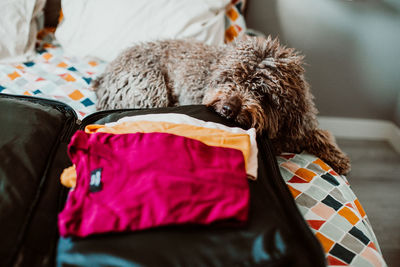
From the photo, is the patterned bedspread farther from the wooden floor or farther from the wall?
the wall

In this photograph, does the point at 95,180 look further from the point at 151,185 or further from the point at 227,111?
the point at 227,111

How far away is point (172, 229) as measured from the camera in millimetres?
640

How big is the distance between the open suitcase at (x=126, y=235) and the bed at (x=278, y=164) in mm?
19

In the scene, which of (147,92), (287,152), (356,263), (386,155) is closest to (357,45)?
(386,155)

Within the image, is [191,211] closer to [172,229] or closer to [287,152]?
[172,229]

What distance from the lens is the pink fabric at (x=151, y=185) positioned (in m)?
0.64

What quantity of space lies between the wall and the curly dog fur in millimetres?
1154

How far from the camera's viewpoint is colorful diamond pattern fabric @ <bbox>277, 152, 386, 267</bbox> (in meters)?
0.84

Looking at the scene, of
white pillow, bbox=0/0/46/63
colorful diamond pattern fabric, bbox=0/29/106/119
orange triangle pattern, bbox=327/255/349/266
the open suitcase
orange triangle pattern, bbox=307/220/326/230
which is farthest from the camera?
white pillow, bbox=0/0/46/63

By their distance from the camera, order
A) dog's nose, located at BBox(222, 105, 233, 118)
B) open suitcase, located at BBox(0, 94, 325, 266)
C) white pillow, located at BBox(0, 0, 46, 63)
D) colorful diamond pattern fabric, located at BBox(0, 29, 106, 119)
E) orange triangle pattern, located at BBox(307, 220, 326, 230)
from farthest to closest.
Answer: white pillow, located at BBox(0, 0, 46, 63)
colorful diamond pattern fabric, located at BBox(0, 29, 106, 119)
dog's nose, located at BBox(222, 105, 233, 118)
orange triangle pattern, located at BBox(307, 220, 326, 230)
open suitcase, located at BBox(0, 94, 325, 266)

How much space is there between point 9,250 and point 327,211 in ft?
2.84

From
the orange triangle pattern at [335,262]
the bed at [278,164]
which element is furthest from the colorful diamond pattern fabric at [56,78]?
the orange triangle pattern at [335,262]

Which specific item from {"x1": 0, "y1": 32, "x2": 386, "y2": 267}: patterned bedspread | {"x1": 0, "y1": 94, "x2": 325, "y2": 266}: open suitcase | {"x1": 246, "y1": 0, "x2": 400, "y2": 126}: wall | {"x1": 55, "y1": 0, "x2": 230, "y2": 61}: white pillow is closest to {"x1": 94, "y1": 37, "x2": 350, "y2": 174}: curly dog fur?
{"x1": 0, "y1": 32, "x2": 386, "y2": 267}: patterned bedspread

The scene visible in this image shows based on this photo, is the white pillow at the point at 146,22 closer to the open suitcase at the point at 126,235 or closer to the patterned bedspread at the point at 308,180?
the patterned bedspread at the point at 308,180
